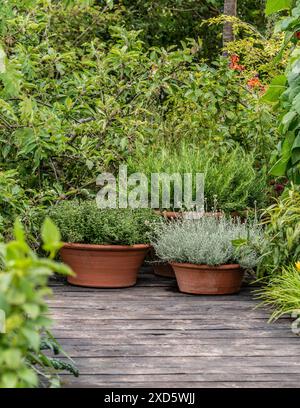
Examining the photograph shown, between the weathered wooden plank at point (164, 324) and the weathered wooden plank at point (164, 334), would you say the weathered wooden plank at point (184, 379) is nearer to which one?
the weathered wooden plank at point (164, 334)

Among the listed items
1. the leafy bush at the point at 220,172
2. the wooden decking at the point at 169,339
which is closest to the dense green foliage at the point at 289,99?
the leafy bush at the point at 220,172

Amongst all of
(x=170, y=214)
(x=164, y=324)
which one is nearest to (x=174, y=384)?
(x=164, y=324)

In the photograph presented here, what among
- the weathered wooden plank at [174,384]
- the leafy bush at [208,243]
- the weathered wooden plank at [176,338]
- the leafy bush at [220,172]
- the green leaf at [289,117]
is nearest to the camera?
the weathered wooden plank at [174,384]

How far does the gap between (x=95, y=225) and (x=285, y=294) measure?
145 cm

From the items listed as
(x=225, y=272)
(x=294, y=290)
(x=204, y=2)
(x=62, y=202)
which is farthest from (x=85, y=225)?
(x=204, y=2)

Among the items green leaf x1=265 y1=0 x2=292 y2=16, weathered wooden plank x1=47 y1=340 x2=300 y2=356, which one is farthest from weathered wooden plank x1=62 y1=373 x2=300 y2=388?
green leaf x1=265 y1=0 x2=292 y2=16

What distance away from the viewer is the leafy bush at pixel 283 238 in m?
5.40

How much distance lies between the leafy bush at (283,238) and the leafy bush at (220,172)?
476 millimetres

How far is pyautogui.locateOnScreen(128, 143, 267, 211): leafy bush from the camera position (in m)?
6.34

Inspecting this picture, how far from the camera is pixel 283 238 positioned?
218 inches

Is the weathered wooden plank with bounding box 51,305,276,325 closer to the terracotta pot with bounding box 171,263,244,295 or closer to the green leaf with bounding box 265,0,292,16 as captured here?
the terracotta pot with bounding box 171,263,244,295

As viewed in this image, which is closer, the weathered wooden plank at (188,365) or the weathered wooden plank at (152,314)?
the weathered wooden plank at (188,365)

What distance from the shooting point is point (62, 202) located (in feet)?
20.1
